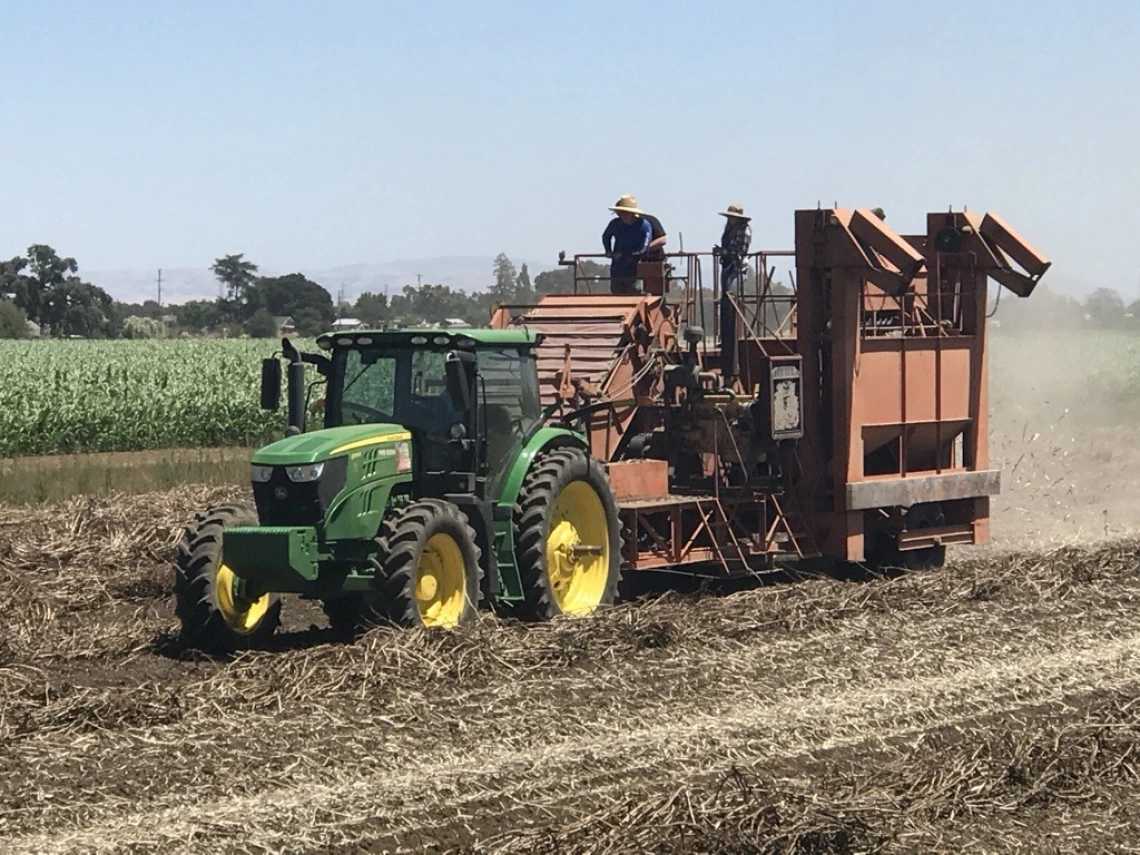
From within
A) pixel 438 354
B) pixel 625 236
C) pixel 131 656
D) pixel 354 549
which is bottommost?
pixel 131 656

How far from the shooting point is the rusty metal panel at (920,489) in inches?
547

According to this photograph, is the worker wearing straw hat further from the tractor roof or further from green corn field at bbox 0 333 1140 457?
green corn field at bbox 0 333 1140 457

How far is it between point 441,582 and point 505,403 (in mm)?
1413

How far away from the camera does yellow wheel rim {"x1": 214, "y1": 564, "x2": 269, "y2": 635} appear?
10500 millimetres

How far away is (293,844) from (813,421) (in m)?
8.24

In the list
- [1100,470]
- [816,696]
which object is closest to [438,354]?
[816,696]

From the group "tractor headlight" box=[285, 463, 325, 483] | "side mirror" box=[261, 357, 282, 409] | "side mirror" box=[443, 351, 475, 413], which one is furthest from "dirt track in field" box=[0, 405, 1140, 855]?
"side mirror" box=[261, 357, 282, 409]

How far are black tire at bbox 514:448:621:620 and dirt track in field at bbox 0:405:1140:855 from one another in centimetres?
59

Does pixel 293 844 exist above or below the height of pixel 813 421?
below

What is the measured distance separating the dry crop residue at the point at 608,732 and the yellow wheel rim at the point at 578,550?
0.43 meters

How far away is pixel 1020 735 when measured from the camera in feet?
27.1

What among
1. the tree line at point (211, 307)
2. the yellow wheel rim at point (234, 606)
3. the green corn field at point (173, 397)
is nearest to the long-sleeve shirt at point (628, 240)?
the yellow wheel rim at point (234, 606)

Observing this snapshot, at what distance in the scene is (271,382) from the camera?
436 inches

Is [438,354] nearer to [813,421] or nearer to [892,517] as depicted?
[813,421]
